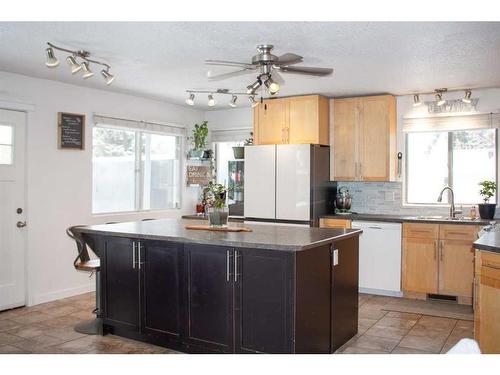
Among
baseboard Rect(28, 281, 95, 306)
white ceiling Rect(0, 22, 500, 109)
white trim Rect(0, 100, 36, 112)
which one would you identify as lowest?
baseboard Rect(28, 281, 95, 306)

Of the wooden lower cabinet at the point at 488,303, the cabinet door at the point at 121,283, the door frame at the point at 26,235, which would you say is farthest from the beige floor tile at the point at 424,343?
the door frame at the point at 26,235

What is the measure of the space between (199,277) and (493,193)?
3.80 m

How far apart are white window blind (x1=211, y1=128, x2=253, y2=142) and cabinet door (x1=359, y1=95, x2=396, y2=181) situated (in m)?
1.79

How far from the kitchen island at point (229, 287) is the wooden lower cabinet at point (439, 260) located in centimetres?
168

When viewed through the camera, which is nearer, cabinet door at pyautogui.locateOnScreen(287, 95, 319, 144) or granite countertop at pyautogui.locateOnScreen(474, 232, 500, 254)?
granite countertop at pyautogui.locateOnScreen(474, 232, 500, 254)

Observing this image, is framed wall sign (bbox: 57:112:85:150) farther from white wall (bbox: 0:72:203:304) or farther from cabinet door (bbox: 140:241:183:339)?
cabinet door (bbox: 140:241:183:339)

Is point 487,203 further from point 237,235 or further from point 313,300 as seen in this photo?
point 237,235

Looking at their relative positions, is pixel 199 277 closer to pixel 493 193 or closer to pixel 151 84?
pixel 151 84

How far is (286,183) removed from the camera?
580 centimetres

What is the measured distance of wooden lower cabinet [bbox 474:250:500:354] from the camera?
3.00 meters

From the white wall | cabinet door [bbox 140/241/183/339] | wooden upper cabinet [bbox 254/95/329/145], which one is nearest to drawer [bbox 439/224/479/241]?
wooden upper cabinet [bbox 254/95/329/145]
